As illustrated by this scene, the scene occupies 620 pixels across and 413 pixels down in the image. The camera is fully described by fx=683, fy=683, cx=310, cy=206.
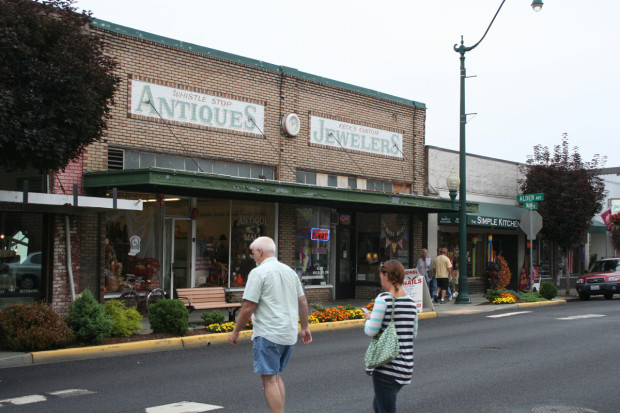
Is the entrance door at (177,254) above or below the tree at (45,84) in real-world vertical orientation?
below

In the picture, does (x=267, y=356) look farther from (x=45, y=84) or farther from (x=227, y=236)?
(x=227, y=236)

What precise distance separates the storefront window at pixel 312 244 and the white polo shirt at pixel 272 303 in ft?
45.9

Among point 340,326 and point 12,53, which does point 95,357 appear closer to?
point 12,53

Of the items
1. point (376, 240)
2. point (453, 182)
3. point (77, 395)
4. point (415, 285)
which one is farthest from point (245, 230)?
point (77, 395)

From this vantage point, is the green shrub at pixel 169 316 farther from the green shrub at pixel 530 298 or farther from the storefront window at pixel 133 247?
the green shrub at pixel 530 298

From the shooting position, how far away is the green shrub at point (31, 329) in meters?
10.7

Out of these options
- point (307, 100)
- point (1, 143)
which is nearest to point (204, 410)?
point (1, 143)

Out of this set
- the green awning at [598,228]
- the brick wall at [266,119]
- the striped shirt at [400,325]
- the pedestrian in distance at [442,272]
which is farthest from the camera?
the green awning at [598,228]

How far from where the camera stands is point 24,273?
1395 centimetres

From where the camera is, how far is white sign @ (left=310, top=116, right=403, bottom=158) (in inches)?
814

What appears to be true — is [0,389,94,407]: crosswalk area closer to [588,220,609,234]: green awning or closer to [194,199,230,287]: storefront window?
[194,199,230,287]: storefront window

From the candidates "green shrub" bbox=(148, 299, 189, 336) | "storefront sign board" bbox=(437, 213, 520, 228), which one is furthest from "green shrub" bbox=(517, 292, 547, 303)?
"green shrub" bbox=(148, 299, 189, 336)

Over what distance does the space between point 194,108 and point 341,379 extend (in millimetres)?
10139


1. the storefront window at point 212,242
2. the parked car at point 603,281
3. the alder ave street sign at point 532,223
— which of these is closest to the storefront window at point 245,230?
the storefront window at point 212,242
